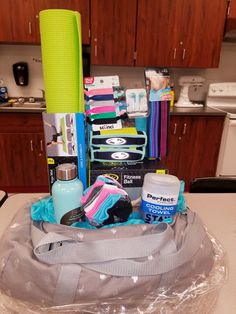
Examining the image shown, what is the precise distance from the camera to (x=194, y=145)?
2.24m

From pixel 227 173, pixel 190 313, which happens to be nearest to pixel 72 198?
pixel 190 313

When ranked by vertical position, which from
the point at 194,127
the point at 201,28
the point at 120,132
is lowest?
the point at 194,127

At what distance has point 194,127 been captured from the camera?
2.17 m

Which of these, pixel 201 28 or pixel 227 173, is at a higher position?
pixel 201 28

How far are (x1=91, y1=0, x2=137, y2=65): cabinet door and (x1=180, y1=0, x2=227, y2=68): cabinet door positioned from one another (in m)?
0.46

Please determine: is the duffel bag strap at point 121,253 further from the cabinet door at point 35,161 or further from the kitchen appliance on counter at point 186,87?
the kitchen appliance on counter at point 186,87

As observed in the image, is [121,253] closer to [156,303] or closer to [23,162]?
[156,303]

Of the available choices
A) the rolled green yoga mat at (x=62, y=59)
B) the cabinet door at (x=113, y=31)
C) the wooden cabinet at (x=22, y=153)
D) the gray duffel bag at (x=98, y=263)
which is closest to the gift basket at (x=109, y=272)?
the gray duffel bag at (x=98, y=263)

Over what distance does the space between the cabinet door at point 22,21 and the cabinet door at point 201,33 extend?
1316mm

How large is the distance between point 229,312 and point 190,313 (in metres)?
0.07

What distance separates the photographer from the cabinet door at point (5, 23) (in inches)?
76.2

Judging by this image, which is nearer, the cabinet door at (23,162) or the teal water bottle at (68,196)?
the teal water bottle at (68,196)

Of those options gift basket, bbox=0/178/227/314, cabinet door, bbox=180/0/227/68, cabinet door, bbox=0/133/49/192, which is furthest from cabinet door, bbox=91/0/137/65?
gift basket, bbox=0/178/227/314

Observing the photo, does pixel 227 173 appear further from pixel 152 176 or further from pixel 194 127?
pixel 152 176
